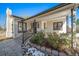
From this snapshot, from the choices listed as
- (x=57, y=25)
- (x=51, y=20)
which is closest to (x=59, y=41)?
(x=57, y=25)

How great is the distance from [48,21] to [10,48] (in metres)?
0.74

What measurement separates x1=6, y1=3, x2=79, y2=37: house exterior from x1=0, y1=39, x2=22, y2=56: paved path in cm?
13

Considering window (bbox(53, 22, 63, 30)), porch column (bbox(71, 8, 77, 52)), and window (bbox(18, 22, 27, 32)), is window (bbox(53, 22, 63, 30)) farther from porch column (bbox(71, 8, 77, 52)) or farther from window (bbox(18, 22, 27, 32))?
window (bbox(18, 22, 27, 32))

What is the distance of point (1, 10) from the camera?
3133 millimetres

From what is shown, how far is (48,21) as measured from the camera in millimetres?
3164

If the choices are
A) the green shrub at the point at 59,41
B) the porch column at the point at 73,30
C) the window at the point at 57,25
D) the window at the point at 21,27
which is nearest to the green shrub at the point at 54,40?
the green shrub at the point at 59,41

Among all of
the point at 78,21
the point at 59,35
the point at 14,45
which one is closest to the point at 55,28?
the point at 59,35

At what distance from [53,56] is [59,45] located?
0.64ft

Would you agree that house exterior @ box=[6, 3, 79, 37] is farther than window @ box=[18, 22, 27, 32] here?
No

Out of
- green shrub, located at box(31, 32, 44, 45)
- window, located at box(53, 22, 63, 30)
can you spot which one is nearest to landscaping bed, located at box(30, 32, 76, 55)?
green shrub, located at box(31, 32, 44, 45)

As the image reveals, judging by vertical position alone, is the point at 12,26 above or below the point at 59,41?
above

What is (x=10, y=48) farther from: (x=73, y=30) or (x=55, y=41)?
(x=73, y=30)

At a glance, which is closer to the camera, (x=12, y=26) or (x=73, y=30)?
(x=73, y=30)

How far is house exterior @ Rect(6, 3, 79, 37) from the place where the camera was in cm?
309
